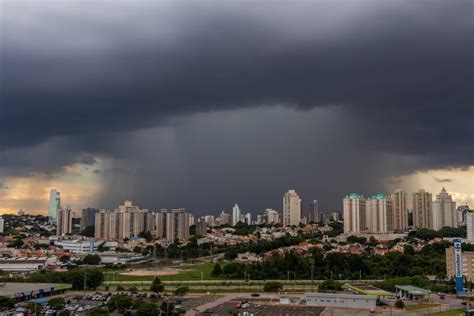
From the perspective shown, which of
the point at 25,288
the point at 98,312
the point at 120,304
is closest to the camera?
the point at 98,312

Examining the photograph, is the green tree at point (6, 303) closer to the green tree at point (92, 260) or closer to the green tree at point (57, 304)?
the green tree at point (57, 304)

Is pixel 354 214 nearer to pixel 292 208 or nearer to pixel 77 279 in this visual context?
pixel 292 208

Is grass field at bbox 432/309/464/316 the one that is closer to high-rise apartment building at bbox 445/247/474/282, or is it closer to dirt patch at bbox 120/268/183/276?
high-rise apartment building at bbox 445/247/474/282

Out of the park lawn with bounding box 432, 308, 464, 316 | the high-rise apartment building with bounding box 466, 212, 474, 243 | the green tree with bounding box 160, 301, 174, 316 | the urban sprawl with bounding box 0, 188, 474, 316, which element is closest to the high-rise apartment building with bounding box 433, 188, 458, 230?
the urban sprawl with bounding box 0, 188, 474, 316

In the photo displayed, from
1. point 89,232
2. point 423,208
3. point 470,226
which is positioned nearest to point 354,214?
point 423,208

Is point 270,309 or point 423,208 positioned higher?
point 423,208
